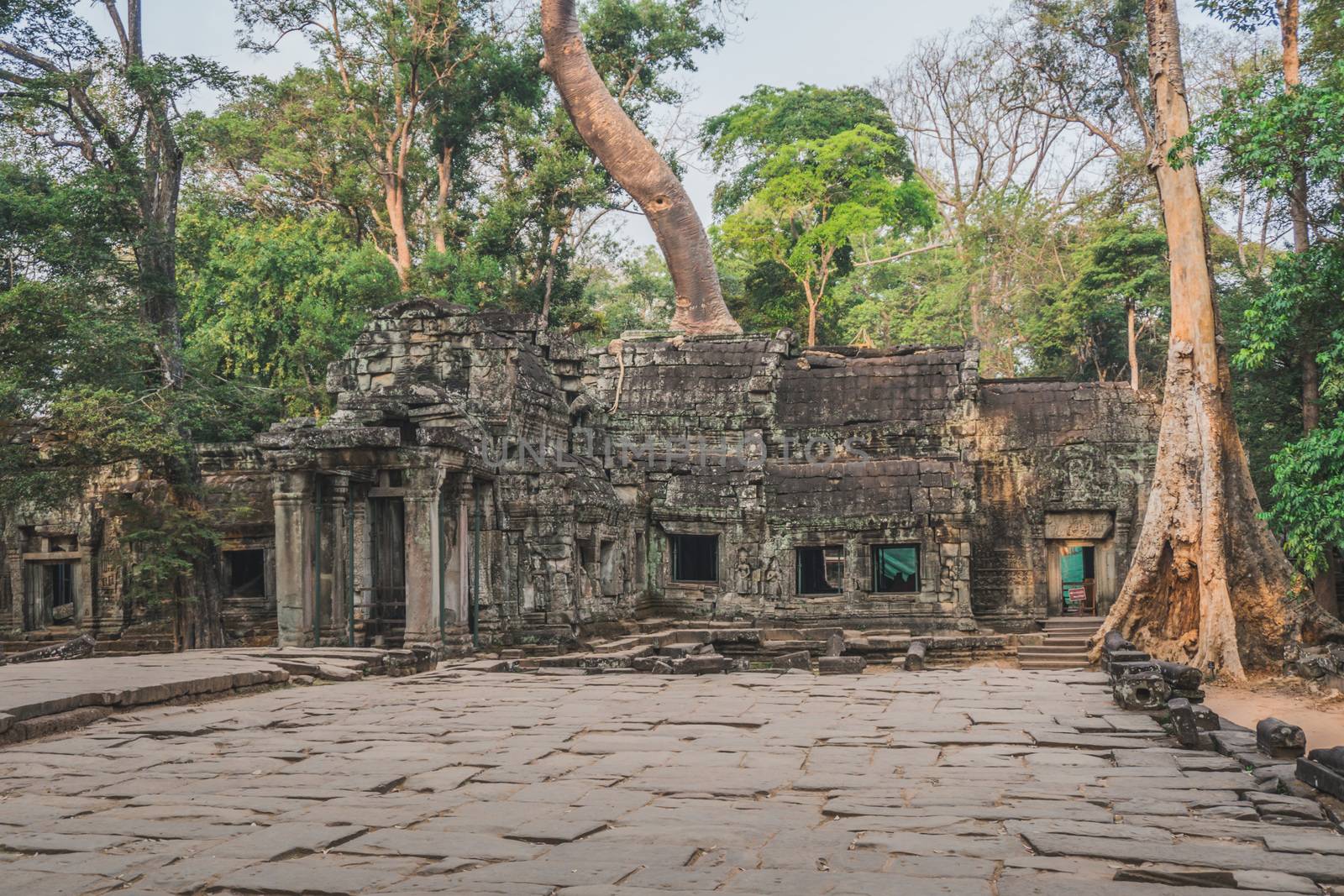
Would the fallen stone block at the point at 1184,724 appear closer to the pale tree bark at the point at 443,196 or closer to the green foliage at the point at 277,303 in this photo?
the green foliage at the point at 277,303

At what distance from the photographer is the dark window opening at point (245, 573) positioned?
19.4 metres

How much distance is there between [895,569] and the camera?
74.5ft

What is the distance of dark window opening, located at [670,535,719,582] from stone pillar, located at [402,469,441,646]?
293 inches

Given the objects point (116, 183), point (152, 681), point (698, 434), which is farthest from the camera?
point (698, 434)

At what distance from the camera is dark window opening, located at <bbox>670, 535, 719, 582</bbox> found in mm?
20328

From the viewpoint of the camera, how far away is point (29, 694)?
8289 mm

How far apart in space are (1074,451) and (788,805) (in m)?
15.5

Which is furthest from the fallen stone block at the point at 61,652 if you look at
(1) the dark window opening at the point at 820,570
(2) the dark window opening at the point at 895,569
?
(2) the dark window opening at the point at 895,569

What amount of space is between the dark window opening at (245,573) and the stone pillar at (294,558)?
6.10m

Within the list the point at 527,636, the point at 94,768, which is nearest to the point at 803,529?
the point at 527,636

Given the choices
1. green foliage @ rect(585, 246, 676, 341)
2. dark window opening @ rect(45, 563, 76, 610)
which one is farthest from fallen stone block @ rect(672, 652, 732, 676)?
green foliage @ rect(585, 246, 676, 341)

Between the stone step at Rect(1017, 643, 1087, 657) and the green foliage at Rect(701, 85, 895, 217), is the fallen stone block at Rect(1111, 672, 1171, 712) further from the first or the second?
the green foliage at Rect(701, 85, 895, 217)

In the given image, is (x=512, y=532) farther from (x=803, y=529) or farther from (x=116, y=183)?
(x=116, y=183)

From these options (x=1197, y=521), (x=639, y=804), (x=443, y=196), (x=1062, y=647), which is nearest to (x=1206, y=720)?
(x=639, y=804)
